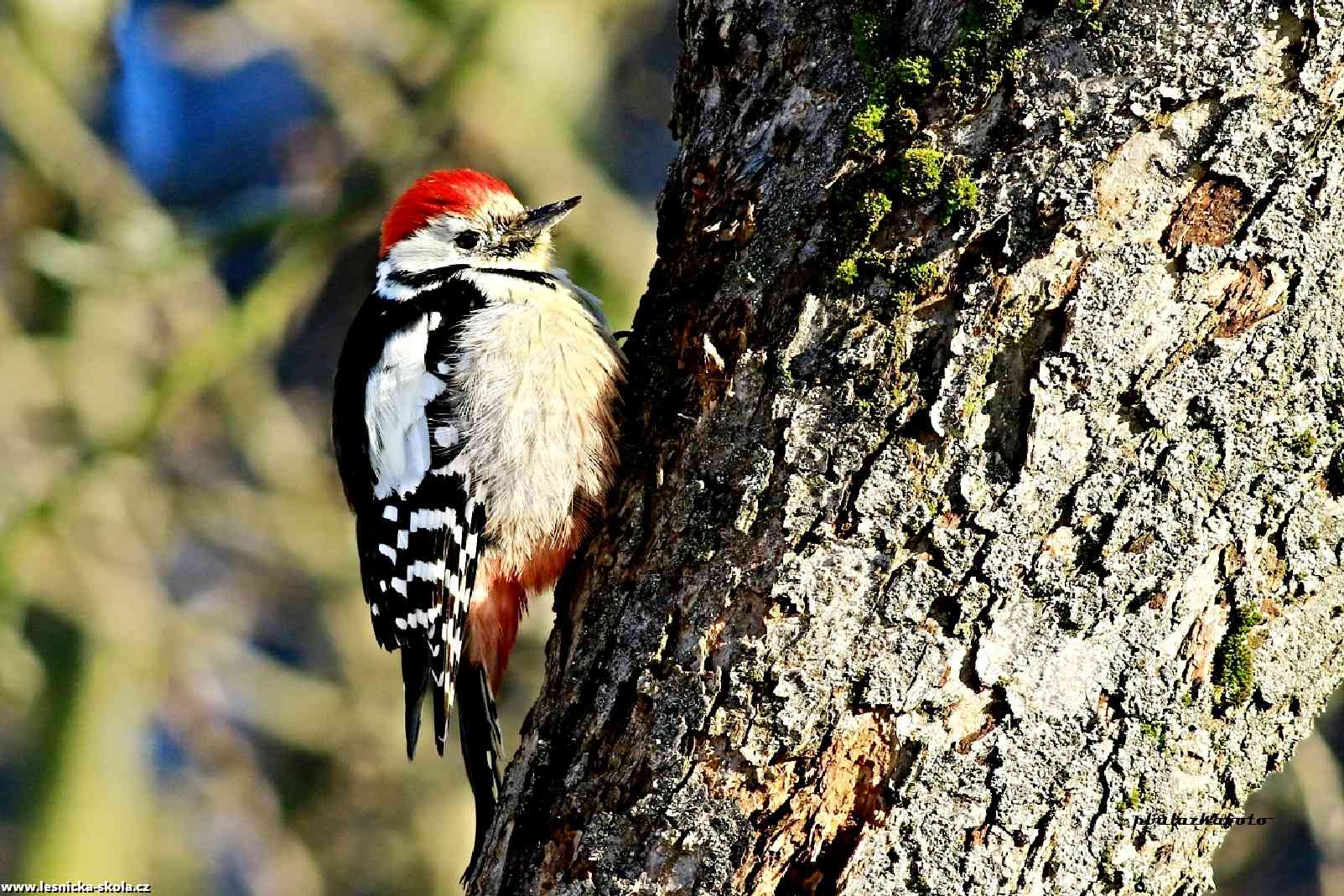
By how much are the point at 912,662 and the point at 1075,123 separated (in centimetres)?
83

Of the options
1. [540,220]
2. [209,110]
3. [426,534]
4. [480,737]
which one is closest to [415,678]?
[480,737]

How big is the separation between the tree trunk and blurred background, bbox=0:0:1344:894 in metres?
2.68

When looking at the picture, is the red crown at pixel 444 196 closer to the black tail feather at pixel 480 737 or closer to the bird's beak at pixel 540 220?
the bird's beak at pixel 540 220

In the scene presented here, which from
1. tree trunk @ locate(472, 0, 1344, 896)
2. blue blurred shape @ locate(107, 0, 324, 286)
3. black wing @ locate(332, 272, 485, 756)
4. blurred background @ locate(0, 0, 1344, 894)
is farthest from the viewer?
blue blurred shape @ locate(107, 0, 324, 286)

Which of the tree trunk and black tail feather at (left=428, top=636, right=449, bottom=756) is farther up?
black tail feather at (left=428, top=636, right=449, bottom=756)

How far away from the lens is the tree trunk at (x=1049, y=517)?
191cm

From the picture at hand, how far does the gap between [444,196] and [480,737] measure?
1.47m

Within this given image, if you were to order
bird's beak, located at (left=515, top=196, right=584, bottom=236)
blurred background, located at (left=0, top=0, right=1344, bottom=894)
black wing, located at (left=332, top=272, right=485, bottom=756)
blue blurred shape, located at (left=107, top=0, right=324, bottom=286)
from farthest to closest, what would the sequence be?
blue blurred shape, located at (left=107, top=0, right=324, bottom=286) → blurred background, located at (left=0, top=0, right=1344, bottom=894) → bird's beak, located at (left=515, top=196, right=584, bottom=236) → black wing, located at (left=332, top=272, right=485, bottom=756)

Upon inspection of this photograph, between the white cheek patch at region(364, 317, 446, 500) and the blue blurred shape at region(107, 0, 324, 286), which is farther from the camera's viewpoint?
the blue blurred shape at region(107, 0, 324, 286)

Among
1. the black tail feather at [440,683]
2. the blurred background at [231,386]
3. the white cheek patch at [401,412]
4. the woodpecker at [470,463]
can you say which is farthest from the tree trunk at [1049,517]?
the blurred background at [231,386]

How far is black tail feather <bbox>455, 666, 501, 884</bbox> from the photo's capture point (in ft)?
10.2

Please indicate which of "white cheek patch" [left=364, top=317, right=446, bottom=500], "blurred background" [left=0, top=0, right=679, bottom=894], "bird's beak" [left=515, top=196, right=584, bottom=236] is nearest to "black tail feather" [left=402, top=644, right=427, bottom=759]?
"white cheek patch" [left=364, top=317, right=446, bottom=500]

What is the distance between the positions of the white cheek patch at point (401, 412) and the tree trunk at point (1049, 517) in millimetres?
1390

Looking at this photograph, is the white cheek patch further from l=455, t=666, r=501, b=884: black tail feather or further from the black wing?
l=455, t=666, r=501, b=884: black tail feather
